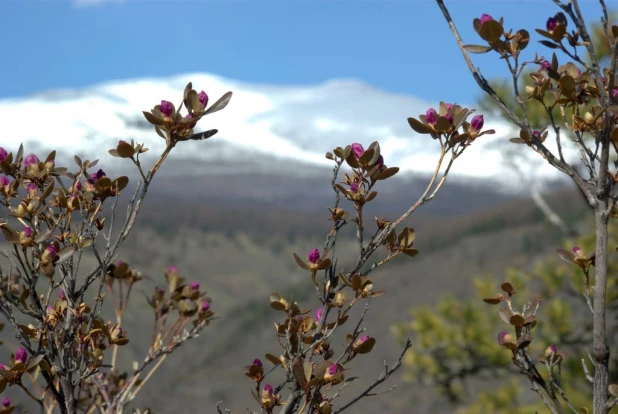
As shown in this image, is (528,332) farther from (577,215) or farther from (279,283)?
(279,283)

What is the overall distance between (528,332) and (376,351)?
59.9 feet

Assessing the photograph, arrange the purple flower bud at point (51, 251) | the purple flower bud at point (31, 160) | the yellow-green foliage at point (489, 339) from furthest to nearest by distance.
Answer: the yellow-green foliage at point (489, 339)
the purple flower bud at point (31, 160)
the purple flower bud at point (51, 251)

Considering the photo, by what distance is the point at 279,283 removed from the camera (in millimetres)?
33125

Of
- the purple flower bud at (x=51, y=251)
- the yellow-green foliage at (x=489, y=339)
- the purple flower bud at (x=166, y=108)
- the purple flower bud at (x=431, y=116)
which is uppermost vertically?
the yellow-green foliage at (x=489, y=339)

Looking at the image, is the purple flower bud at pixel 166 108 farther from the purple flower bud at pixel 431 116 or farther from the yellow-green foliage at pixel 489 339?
the yellow-green foliage at pixel 489 339

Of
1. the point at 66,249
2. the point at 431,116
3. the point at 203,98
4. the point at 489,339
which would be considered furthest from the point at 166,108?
the point at 489,339

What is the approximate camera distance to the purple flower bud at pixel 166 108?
131 centimetres

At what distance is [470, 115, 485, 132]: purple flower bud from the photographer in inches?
53.6

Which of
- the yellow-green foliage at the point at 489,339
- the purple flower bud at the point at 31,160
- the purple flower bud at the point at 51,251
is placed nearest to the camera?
the purple flower bud at the point at 51,251

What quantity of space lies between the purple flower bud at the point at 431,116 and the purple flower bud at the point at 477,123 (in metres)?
0.08

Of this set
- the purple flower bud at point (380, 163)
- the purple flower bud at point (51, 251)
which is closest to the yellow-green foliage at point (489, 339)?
the purple flower bud at point (380, 163)

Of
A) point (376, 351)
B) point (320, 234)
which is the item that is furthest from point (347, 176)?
point (320, 234)

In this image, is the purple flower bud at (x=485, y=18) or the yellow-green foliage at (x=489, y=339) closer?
the purple flower bud at (x=485, y=18)

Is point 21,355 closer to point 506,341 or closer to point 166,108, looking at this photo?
point 166,108
